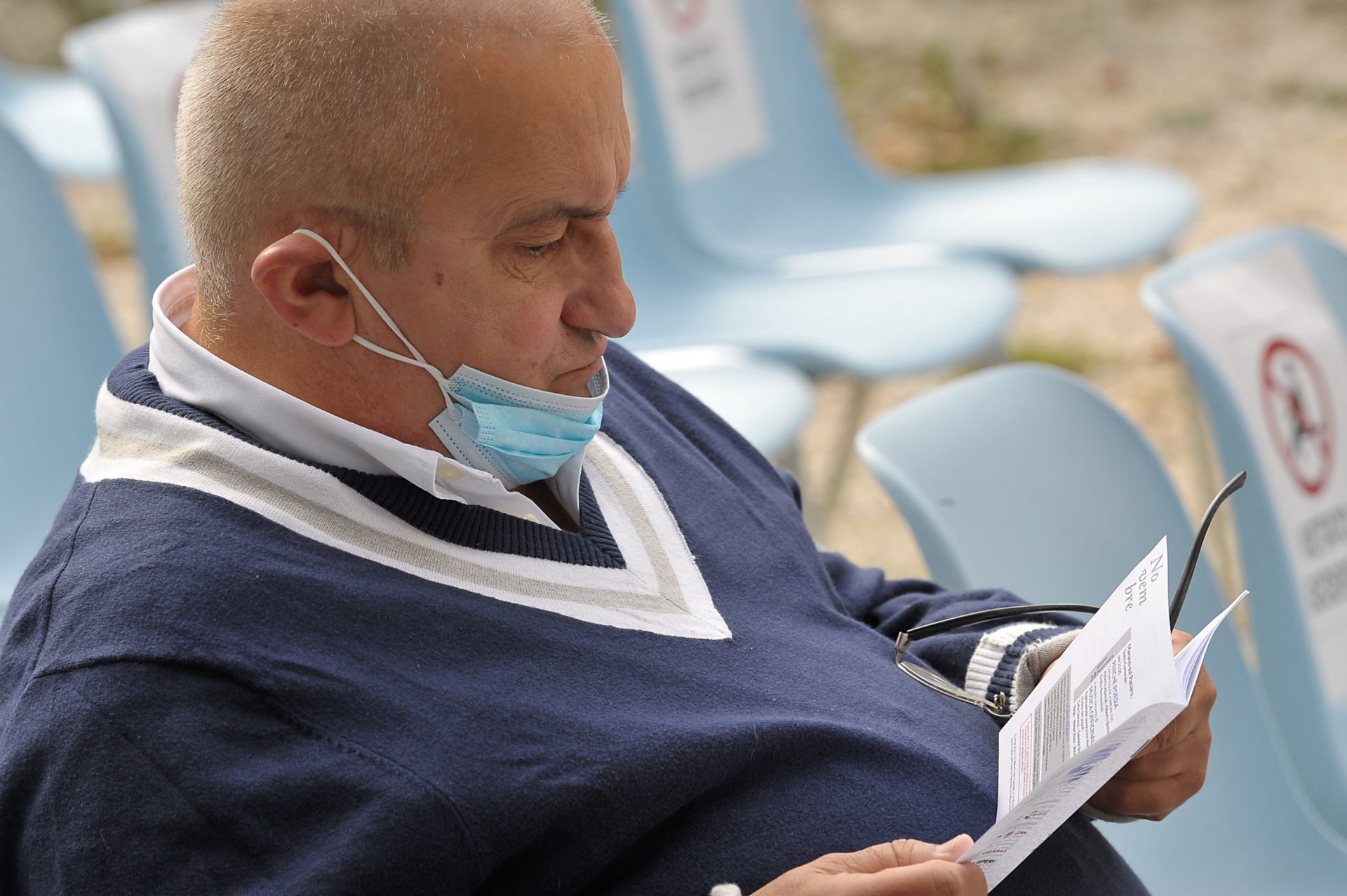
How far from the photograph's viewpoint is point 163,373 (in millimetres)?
1034

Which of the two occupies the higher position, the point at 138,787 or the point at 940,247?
the point at 138,787

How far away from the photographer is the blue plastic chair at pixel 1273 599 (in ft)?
5.35

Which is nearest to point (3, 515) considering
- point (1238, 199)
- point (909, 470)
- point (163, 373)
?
point (163, 373)

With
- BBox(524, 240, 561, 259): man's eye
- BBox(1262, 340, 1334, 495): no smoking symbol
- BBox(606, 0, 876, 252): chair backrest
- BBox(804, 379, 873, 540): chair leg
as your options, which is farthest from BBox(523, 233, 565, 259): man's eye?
BBox(606, 0, 876, 252): chair backrest

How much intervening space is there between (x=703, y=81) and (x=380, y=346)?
2155 mm

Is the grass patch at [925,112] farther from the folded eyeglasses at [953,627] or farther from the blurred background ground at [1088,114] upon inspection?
the folded eyeglasses at [953,627]

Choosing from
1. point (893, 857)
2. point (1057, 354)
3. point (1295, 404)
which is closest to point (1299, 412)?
point (1295, 404)

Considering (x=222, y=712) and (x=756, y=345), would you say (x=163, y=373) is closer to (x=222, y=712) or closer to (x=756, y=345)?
(x=222, y=712)

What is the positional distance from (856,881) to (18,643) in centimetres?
57

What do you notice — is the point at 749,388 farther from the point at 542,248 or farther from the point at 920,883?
the point at 920,883

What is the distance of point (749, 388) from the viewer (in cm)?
229

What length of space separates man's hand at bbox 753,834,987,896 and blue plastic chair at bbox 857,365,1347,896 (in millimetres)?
516

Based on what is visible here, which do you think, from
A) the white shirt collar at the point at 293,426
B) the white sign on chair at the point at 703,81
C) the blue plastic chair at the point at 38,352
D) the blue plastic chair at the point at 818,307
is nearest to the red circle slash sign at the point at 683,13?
the white sign on chair at the point at 703,81

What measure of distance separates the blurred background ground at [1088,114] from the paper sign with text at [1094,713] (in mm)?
2140
